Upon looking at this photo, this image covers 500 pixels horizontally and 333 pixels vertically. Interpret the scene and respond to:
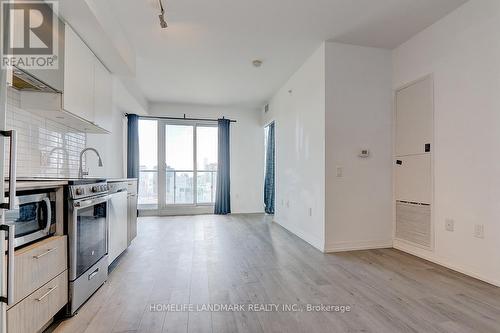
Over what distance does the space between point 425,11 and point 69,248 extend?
3.94 m

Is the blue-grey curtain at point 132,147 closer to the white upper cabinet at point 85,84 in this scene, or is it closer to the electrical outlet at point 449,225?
the white upper cabinet at point 85,84

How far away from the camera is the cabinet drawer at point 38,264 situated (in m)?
1.33

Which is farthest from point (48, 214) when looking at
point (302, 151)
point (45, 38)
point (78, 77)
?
point (302, 151)

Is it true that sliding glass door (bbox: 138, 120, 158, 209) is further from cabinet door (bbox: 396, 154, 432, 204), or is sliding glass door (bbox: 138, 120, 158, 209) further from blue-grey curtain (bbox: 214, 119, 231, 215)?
cabinet door (bbox: 396, 154, 432, 204)

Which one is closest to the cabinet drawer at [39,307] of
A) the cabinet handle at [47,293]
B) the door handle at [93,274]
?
the cabinet handle at [47,293]

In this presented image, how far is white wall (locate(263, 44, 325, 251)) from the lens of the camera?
3.47 m

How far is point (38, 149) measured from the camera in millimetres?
2346

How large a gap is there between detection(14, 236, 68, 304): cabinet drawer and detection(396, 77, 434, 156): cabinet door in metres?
3.70

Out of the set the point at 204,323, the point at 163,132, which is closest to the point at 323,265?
the point at 204,323

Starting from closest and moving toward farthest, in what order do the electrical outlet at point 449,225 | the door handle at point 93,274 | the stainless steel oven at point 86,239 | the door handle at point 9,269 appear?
the door handle at point 9,269, the stainless steel oven at point 86,239, the door handle at point 93,274, the electrical outlet at point 449,225

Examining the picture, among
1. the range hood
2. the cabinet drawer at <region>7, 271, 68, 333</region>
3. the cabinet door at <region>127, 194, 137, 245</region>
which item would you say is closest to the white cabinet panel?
the range hood

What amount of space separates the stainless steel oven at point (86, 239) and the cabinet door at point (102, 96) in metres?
1.03

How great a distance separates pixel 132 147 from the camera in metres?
5.79

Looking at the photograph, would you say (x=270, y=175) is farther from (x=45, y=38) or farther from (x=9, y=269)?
(x=9, y=269)
